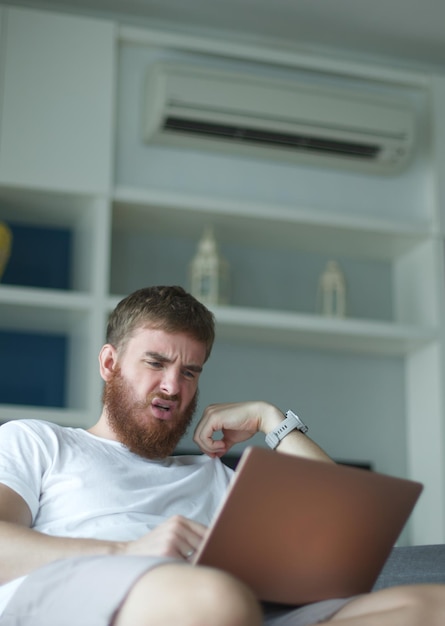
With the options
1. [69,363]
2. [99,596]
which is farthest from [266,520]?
[69,363]

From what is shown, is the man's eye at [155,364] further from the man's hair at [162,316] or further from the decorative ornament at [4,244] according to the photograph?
the decorative ornament at [4,244]

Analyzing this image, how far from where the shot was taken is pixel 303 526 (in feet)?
4.84

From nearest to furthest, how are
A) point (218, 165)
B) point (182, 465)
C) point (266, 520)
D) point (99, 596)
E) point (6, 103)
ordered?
point (99, 596)
point (266, 520)
point (182, 465)
point (6, 103)
point (218, 165)

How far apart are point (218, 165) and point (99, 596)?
2793mm

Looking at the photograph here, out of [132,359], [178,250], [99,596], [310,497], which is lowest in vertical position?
[99,596]

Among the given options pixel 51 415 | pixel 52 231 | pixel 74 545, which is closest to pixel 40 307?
pixel 51 415

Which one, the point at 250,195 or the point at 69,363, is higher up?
the point at 250,195

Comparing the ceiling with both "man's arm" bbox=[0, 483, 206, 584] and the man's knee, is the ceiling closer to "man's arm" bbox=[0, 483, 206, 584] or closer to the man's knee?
"man's arm" bbox=[0, 483, 206, 584]

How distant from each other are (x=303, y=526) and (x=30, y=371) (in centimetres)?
246

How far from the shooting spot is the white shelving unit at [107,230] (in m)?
3.61

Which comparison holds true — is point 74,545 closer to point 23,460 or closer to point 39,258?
point 23,460

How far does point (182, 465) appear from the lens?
2064 millimetres

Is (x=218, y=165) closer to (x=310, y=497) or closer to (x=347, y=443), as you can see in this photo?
(x=347, y=443)

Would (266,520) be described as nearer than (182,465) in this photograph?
Yes
